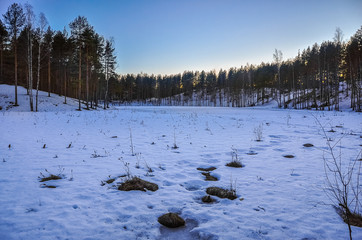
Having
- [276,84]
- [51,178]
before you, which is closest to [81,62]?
[51,178]

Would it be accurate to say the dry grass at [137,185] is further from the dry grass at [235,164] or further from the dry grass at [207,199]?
the dry grass at [235,164]

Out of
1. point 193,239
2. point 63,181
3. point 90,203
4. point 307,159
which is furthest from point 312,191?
point 63,181

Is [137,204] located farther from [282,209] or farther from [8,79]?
[8,79]

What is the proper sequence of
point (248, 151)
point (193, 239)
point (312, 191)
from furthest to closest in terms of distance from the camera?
1. point (248, 151)
2. point (312, 191)
3. point (193, 239)

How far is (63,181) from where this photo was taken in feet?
11.8

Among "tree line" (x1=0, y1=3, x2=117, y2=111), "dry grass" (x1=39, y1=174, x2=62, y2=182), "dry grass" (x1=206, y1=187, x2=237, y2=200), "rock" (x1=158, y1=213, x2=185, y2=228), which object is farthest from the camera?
"tree line" (x1=0, y1=3, x2=117, y2=111)

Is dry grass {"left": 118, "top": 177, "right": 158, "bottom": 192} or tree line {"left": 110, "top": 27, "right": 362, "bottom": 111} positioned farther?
tree line {"left": 110, "top": 27, "right": 362, "bottom": 111}

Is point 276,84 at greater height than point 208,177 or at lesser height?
greater

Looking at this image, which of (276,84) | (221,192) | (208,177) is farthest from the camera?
(276,84)

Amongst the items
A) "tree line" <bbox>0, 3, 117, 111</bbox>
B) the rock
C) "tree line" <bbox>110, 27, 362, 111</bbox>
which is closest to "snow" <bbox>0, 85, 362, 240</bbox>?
the rock

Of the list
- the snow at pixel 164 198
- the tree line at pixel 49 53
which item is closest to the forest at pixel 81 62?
the tree line at pixel 49 53

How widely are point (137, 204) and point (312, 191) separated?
3233 mm

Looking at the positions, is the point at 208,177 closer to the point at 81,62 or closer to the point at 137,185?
the point at 137,185

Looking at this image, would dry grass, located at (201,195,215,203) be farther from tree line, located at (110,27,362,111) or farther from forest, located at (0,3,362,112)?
tree line, located at (110,27,362,111)
